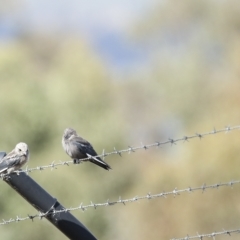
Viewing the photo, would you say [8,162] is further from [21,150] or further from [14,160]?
[21,150]

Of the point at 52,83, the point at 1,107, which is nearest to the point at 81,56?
the point at 52,83

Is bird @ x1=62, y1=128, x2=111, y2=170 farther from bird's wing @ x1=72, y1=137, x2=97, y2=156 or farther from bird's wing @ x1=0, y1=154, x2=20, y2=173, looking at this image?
bird's wing @ x1=0, y1=154, x2=20, y2=173

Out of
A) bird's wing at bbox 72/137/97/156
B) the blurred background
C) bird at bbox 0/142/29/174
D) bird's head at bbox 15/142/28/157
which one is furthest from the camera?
the blurred background

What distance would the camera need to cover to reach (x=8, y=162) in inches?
324

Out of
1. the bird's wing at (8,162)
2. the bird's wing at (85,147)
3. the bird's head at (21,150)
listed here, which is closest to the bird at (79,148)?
the bird's wing at (85,147)

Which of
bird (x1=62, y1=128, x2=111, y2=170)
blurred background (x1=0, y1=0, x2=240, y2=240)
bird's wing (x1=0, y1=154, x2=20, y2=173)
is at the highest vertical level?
blurred background (x1=0, y1=0, x2=240, y2=240)

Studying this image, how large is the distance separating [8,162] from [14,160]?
29 centimetres

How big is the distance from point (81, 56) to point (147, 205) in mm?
8826

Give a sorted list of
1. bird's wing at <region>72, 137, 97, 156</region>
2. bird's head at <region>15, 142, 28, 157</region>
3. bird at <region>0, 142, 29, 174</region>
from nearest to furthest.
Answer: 1. bird at <region>0, 142, 29, 174</region>
2. bird's head at <region>15, 142, 28, 157</region>
3. bird's wing at <region>72, 137, 97, 156</region>

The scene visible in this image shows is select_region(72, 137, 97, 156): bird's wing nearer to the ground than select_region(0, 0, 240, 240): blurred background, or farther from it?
nearer to the ground

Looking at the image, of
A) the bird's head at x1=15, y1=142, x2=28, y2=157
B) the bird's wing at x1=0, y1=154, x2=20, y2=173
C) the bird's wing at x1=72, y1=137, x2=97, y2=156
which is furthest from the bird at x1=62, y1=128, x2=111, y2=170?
the bird's wing at x1=0, y1=154, x2=20, y2=173

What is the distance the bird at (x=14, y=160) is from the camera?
7981 millimetres

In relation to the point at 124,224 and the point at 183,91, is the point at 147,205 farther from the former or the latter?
the point at 183,91

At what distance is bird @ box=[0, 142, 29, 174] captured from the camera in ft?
26.2
